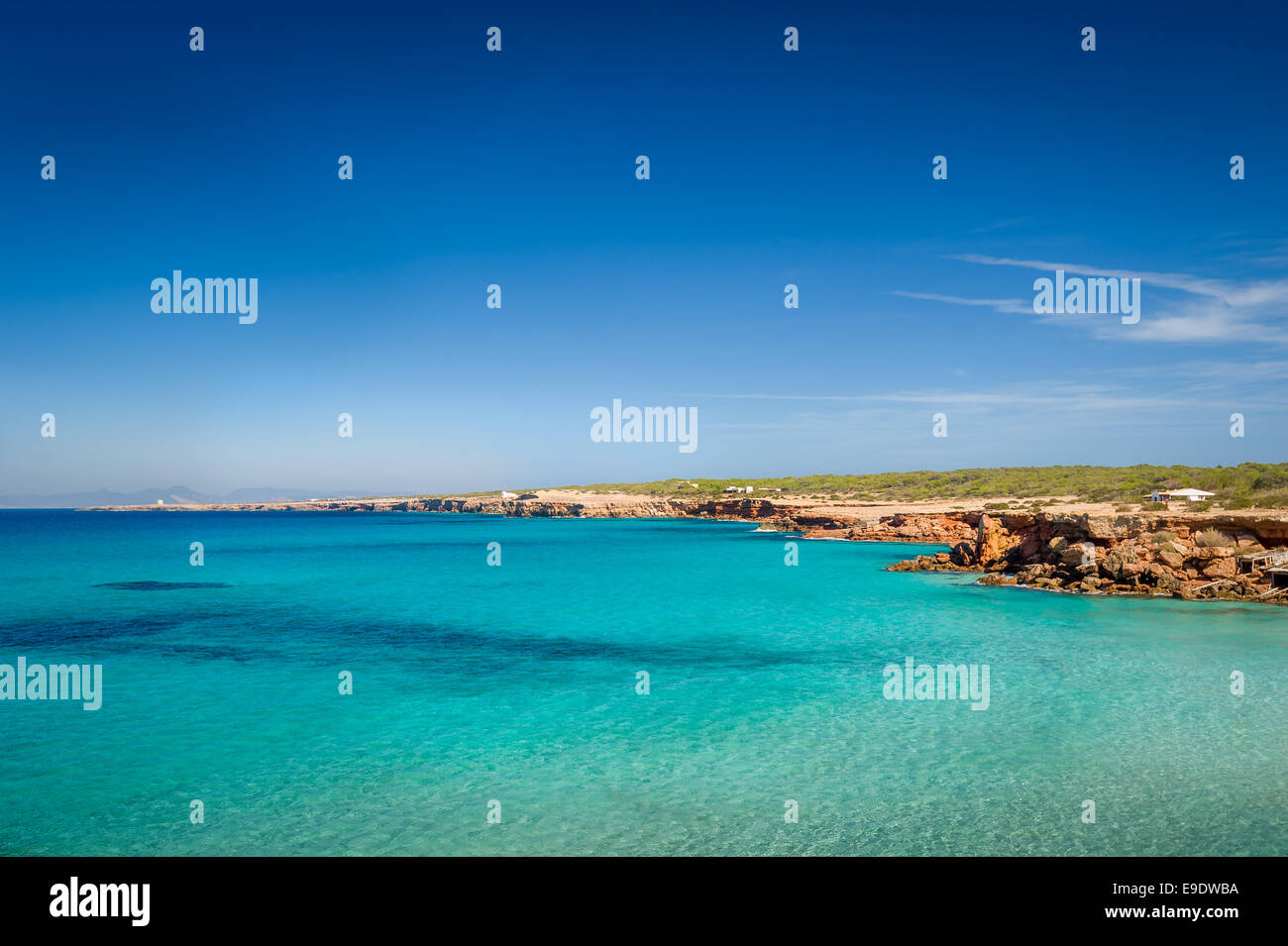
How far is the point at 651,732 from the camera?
45.9 feet

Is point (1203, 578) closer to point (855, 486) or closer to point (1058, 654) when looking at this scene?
point (1058, 654)

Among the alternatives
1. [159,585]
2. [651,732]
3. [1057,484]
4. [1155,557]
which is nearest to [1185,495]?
[1155,557]

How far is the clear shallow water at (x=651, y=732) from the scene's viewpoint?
9.70 meters

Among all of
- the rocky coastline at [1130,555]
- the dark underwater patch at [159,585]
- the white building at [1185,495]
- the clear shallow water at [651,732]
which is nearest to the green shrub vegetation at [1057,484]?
the white building at [1185,495]

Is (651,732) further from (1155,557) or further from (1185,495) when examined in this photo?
(1185,495)

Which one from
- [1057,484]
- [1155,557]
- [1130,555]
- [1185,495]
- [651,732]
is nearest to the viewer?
[651,732]

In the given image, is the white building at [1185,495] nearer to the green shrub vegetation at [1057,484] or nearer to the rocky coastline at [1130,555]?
the green shrub vegetation at [1057,484]

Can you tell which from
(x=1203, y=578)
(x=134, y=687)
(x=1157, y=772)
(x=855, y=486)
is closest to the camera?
(x=1157, y=772)

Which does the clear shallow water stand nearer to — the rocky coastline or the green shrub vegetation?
the rocky coastline

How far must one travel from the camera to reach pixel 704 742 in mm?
13258

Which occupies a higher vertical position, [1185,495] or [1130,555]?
[1185,495]

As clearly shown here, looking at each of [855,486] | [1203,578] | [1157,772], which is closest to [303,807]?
[1157,772]

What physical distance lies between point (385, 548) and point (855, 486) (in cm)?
7564
